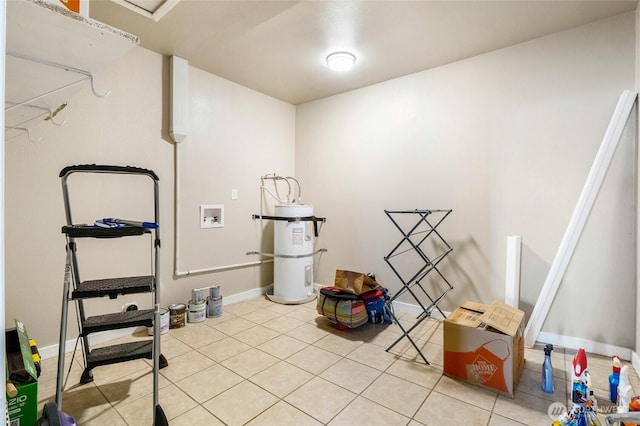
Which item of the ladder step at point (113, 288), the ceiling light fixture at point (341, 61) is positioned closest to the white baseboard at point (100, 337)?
the ladder step at point (113, 288)

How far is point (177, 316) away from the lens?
2.87 meters

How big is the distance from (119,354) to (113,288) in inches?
A: 18.2

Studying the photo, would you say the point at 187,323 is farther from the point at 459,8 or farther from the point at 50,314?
the point at 459,8

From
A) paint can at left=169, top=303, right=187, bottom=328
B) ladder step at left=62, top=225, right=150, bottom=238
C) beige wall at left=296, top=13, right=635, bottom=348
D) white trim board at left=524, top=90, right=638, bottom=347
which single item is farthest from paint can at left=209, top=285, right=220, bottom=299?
white trim board at left=524, top=90, right=638, bottom=347

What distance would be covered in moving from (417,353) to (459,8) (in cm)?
261

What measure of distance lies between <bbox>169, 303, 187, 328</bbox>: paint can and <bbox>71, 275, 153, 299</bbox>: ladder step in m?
1.27

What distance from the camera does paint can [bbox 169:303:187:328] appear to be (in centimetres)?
286

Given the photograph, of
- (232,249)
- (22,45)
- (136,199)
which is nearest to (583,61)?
(22,45)

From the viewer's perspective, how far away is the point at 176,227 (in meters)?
3.08

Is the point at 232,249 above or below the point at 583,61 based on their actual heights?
below

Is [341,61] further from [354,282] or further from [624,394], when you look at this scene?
[624,394]

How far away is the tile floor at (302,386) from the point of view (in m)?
1.67

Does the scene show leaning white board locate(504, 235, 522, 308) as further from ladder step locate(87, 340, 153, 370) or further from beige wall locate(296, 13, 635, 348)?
ladder step locate(87, 340, 153, 370)

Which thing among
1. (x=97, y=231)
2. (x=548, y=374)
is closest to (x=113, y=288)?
(x=97, y=231)
